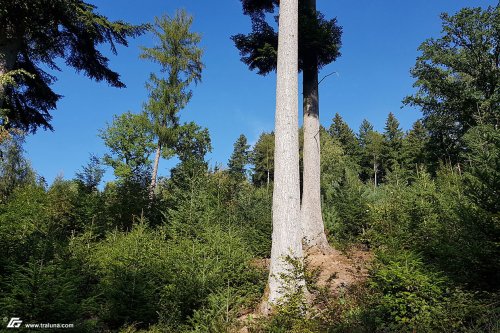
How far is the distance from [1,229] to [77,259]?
245 cm

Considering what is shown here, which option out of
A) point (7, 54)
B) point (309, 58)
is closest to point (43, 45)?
point (7, 54)

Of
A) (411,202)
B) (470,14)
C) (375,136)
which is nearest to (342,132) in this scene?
(375,136)

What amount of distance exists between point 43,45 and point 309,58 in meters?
8.52

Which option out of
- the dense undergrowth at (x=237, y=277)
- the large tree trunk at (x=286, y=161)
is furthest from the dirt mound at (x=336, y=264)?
the large tree trunk at (x=286, y=161)

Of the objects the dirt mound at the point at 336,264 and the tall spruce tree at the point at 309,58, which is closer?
the dirt mound at the point at 336,264

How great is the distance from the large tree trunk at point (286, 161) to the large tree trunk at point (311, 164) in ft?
10.2

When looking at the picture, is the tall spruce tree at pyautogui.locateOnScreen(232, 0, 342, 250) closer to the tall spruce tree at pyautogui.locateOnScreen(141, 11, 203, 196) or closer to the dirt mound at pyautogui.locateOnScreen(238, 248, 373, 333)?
the dirt mound at pyautogui.locateOnScreen(238, 248, 373, 333)

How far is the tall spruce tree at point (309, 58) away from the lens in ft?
32.6

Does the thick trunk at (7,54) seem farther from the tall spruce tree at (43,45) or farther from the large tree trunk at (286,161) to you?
the large tree trunk at (286,161)

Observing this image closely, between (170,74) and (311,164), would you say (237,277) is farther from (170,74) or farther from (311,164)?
(170,74)

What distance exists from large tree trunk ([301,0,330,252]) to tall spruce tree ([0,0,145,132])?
5696 millimetres

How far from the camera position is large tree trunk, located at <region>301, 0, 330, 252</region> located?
A: 9.80 metres

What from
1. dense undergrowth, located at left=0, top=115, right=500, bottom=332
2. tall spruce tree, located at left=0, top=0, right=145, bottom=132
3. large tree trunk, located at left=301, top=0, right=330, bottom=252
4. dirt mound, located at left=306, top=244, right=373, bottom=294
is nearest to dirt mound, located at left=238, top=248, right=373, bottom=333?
dirt mound, located at left=306, top=244, right=373, bottom=294

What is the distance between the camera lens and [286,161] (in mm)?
6562
